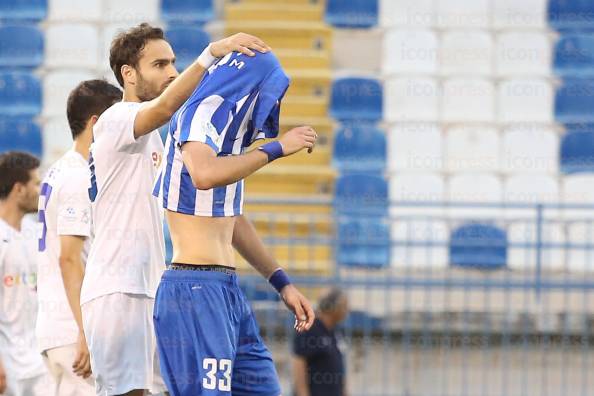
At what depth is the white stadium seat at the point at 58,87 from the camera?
479 inches

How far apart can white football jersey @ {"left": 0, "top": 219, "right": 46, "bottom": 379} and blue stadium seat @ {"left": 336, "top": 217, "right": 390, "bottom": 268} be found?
2992 millimetres

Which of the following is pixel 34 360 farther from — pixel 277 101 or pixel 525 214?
pixel 525 214

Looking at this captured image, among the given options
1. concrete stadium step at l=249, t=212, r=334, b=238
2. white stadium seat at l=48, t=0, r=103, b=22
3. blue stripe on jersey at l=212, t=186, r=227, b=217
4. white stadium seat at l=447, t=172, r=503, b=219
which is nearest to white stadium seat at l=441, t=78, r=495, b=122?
white stadium seat at l=447, t=172, r=503, b=219

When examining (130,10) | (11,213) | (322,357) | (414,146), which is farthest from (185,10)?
(11,213)

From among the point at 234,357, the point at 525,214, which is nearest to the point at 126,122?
the point at 234,357

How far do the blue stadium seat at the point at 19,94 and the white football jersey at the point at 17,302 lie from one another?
5914mm

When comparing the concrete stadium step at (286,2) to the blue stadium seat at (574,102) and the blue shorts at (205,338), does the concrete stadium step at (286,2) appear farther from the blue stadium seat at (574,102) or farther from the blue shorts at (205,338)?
the blue shorts at (205,338)

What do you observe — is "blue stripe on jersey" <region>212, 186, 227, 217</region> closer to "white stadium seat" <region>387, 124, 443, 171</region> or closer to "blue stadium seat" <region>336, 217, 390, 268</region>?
"blue stadium seat" <region>336, 217, 390, 268</region>

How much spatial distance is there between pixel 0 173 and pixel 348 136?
5504 millimetres

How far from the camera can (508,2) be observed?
12.7 meters

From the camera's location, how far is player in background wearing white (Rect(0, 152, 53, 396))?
641 cm

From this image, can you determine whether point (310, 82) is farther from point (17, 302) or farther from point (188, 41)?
point (17, 302)

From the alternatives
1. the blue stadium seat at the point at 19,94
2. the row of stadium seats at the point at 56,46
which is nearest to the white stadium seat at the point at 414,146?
the row of stadium seats at the point at 56,46

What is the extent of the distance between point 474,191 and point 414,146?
0.73m
